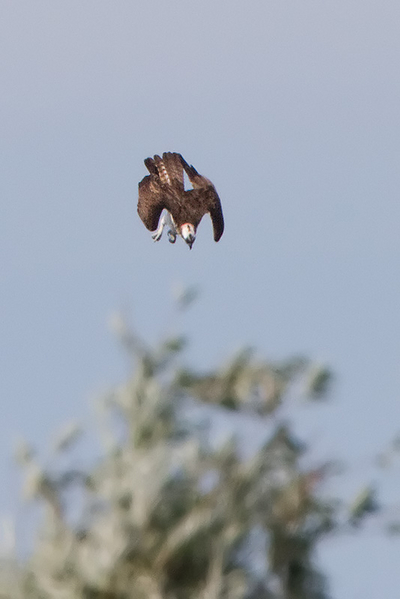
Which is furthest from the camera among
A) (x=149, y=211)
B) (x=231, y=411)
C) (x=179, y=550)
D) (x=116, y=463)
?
(x=149, y=211)

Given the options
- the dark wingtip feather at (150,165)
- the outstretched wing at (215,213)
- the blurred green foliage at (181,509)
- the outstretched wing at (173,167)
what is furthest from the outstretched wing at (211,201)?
the blurred green foliage at (181,509)

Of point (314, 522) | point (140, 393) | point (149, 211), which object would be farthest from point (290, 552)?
point (149, 211)

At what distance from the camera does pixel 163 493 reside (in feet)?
27.7

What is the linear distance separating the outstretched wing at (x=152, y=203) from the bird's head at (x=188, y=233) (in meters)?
0.30

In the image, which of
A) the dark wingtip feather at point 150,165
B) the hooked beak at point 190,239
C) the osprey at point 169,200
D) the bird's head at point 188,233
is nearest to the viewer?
the hooked beak at point 190,239

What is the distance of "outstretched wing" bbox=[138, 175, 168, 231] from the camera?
1300 centimetres

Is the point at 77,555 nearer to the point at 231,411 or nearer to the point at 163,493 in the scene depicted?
the point at 163,493

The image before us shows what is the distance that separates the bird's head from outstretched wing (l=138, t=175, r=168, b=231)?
30 cm

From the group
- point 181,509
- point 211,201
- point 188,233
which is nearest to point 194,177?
point 211,201

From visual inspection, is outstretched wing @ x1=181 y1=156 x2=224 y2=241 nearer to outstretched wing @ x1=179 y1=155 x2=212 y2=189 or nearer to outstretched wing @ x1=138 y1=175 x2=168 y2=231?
outstretched wing @ x1=179 y1=155 x2=212 y2=189

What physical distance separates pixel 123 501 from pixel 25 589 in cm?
88

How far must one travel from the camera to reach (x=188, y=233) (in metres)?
12.8

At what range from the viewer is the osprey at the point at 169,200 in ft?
42.5

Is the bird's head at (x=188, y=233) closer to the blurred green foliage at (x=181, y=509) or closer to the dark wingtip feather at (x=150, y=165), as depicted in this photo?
the dark wingtip feather at (x=150, y=165)
